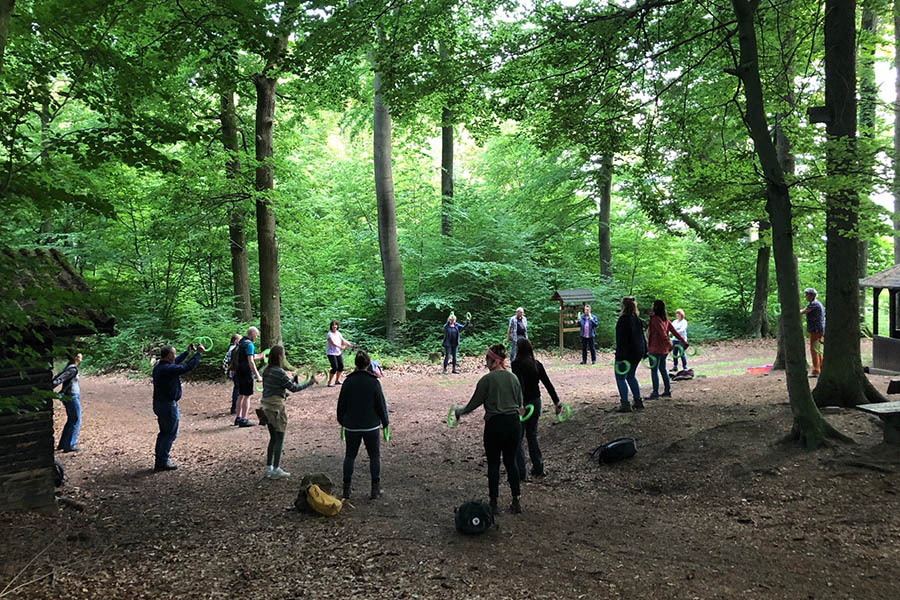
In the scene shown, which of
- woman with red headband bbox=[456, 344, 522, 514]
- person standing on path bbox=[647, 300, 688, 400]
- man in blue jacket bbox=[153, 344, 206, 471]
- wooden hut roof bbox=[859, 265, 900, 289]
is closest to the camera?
woman with red headband bbox=[456, 344, 522, 514]

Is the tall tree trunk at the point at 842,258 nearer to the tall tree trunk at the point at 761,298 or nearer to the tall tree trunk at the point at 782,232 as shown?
the tall tree trunk at the point at 782,232

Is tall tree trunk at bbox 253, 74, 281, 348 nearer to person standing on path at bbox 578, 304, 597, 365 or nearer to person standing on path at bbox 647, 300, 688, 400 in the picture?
person standing on path at bbox 578, 304, 597, 365

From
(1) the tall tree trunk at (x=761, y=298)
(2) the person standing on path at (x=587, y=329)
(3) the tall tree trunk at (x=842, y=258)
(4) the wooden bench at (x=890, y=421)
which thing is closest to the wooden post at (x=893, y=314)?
(3) the tall tree trunk at (x=842, y=258)

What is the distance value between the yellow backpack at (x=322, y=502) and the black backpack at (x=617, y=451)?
355 centimetres

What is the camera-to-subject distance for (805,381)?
661cm

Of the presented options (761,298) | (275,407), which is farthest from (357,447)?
(761,298)

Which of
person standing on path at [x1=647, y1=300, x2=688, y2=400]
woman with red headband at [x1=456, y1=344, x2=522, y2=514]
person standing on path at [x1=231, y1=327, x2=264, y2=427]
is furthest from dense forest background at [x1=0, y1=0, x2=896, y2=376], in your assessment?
woman with red headband at [x1=456, y1=344, x2=522, y2=514]

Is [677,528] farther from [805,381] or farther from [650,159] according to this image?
[650,159]

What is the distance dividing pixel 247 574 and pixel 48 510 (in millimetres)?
3253

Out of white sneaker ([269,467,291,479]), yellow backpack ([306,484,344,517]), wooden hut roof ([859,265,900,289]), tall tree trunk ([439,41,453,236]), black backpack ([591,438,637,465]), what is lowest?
white sneaker ([269,467,291,479])

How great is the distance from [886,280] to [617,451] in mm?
9350

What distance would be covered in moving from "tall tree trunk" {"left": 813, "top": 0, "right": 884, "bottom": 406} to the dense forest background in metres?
0.34

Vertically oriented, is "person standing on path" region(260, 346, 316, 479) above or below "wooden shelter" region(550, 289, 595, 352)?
below

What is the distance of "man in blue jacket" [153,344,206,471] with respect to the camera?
782 centimetres
